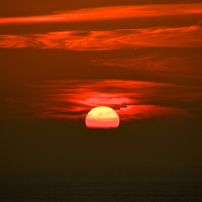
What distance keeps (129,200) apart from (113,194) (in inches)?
499

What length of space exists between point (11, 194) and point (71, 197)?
1127cm

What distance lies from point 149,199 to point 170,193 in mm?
12485

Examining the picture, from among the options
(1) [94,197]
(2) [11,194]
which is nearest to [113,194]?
(1) [94,197]

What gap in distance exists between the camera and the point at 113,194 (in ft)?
346

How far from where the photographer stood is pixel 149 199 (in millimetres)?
92625

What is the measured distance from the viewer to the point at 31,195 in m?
101

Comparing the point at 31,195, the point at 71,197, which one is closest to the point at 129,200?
the point at 71,197

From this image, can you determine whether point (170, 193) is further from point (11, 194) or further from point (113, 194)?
point (11, 194)

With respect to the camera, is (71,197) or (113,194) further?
(113,194)

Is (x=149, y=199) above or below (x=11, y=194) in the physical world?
below

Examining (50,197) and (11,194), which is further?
(11,194)

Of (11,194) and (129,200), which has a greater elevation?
(11,194)

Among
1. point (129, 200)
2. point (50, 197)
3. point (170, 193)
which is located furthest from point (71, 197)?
point (170, 193)

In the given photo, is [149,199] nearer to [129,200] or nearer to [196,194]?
[129,200]
